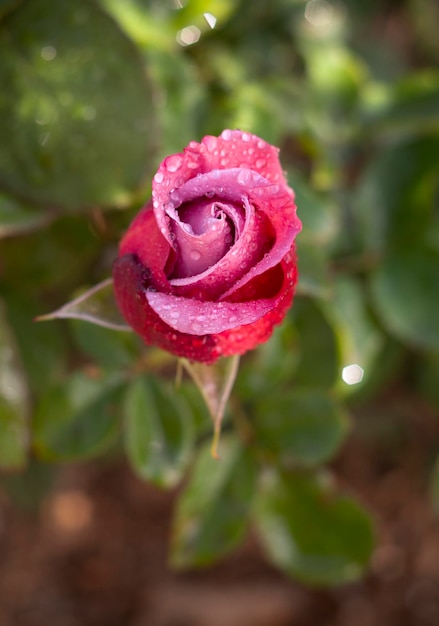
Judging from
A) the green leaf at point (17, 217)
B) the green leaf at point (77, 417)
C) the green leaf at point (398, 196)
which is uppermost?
the green leaf at point (398, 196)

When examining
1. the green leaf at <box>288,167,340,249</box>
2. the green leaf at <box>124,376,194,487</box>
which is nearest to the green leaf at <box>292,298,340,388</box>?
the green leaf at <box>288,167,340,249</box>

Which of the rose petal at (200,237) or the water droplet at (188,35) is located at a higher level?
the water droplet at (188,35)

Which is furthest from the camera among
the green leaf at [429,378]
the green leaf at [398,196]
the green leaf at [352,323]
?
the green leaf at [429,378]

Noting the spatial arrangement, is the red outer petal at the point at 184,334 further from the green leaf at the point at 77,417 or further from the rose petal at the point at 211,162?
the green leaf at the point at 77,417

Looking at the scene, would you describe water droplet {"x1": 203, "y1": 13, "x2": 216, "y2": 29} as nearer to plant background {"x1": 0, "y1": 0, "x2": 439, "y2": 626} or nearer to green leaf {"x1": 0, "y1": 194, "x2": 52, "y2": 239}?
plant background {"x1": 0, "y1": 0, "x2": 439, "y2": 626}

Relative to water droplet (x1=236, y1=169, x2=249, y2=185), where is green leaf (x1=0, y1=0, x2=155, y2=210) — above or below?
above

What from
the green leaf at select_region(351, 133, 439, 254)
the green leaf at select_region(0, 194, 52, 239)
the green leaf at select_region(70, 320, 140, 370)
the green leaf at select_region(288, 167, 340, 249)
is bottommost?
the green leaf at select_region(70, 320, 140, 370)

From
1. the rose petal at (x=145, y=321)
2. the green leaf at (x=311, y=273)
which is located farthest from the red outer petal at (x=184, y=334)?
the green leaf at (x=311, y=273)

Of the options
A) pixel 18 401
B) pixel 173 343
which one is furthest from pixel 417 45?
pixel 173 343

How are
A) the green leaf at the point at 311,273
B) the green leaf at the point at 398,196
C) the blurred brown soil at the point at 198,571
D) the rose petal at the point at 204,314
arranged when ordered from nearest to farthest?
the rose petal at the point at 204,314 → the green leaf at the point at 311,273 → the green leaf at the point at 398,196 → the blurred brown soil at the point at 198,571
